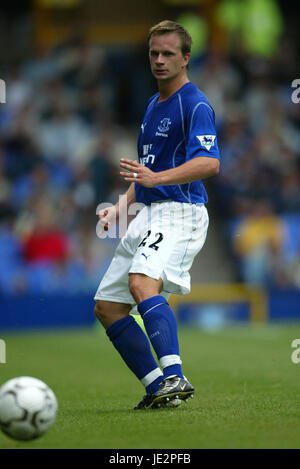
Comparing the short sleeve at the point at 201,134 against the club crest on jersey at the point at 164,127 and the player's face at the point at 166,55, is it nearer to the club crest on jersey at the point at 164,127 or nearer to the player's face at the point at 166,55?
the club crest on jersey at the point at 164,127

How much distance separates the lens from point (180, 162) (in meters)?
5.62

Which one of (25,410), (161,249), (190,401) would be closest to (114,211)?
(161,249)

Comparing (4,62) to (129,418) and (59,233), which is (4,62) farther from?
(129,418)

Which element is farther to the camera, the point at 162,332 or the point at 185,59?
the point at 185,59

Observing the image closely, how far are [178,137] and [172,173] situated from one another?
46cm

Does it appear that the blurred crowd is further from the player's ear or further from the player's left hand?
the player's left hand

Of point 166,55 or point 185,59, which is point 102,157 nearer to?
point 185,59

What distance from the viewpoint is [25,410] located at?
429cm

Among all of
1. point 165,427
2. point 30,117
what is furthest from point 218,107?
point 165,427

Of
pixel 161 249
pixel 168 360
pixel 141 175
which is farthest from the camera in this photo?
pixel 161 249

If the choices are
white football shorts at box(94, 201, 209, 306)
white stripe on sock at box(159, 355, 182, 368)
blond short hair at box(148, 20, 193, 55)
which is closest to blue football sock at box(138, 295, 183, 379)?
white stripe on sock at box(159, 355, 182, 368)

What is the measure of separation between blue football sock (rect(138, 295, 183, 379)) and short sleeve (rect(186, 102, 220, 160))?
93cm

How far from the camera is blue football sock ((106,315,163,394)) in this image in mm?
5562

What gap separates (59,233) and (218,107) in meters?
4.70
